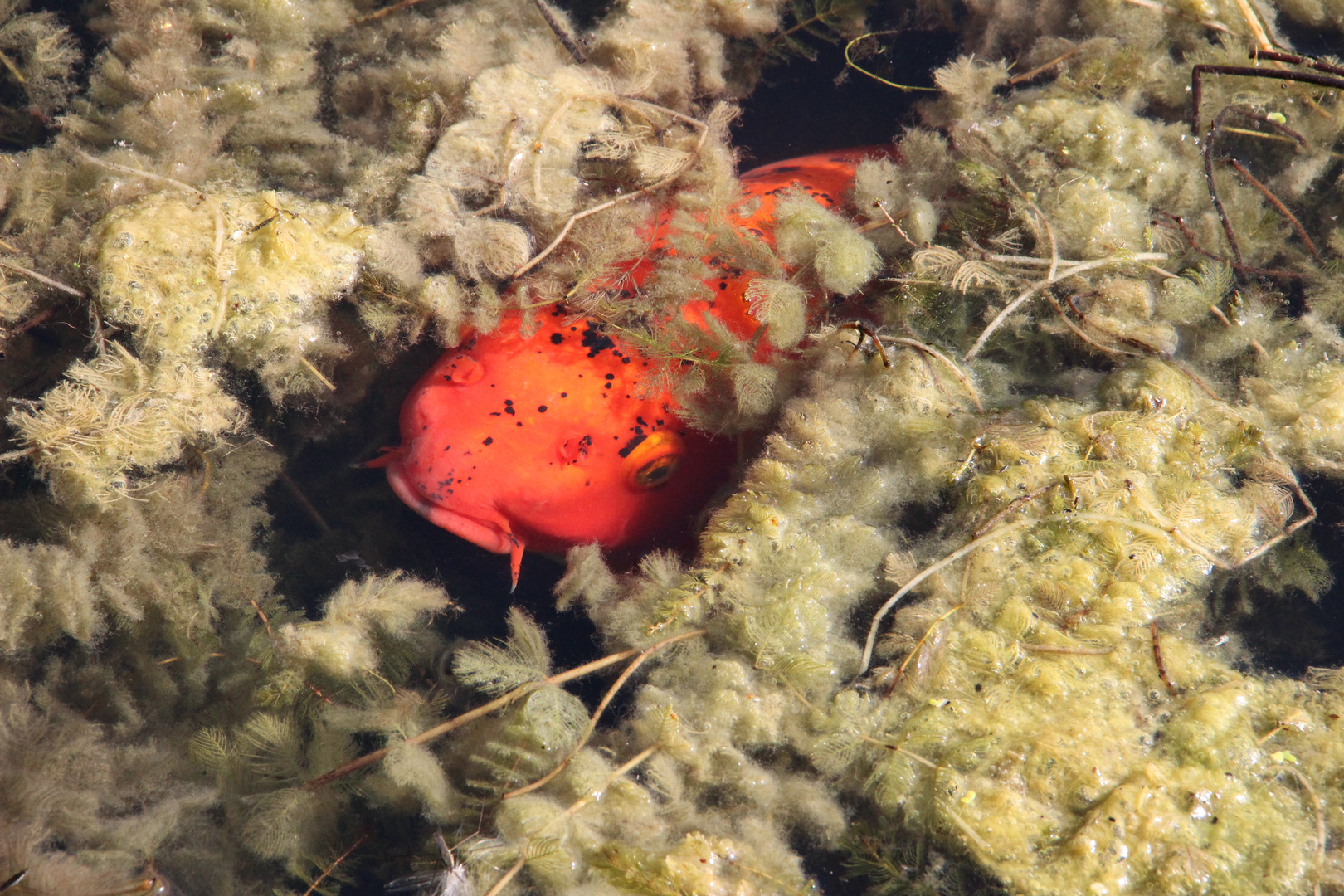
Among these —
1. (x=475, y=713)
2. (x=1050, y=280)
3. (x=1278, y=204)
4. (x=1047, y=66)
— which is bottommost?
(x=475, y=713)

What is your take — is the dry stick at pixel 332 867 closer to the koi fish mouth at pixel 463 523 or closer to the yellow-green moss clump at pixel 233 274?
the koi fish mouth at pixel 463 523

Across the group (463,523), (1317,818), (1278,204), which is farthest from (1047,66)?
(463,523)

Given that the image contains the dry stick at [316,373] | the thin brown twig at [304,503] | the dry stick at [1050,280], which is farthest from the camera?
the thin brown twig at [304,503]

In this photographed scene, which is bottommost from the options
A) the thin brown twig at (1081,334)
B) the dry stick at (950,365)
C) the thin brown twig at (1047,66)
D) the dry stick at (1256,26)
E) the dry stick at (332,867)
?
the dry stick at (332,867)

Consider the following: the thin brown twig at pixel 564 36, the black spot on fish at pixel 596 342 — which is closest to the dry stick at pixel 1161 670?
the black spot on fish at pixel 596 342

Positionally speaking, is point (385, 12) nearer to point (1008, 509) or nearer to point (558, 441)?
point (558, 441)

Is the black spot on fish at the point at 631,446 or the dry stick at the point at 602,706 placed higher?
the black spot on fish at the point at 631,446

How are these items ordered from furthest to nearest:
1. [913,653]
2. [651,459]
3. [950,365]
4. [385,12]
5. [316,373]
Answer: [385,12], [316,373], [651,459], [950,365], [913,653]
